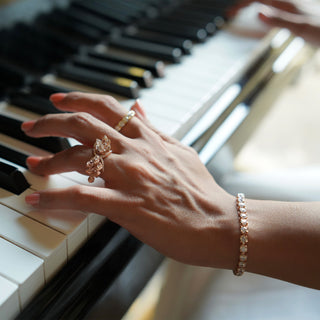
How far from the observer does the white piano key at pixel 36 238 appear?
0.55 meters

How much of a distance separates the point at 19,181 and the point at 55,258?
0.52ft

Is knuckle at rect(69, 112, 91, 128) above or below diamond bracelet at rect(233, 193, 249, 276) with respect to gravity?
above

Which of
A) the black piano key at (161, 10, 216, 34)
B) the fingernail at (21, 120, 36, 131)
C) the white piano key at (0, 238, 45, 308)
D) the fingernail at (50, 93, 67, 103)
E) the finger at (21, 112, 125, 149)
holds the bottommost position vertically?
the white piano key at (0, 238, 45, 308)

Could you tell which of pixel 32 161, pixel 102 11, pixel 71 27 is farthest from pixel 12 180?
pixel 102 11

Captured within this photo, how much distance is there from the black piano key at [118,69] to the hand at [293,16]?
2.23ft

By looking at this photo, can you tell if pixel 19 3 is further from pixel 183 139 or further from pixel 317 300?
pixel 317 300

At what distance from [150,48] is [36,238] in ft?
2.57

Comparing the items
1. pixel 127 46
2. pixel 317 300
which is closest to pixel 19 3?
pixel 127 46

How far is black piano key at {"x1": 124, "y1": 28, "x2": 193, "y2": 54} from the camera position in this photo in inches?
47.3

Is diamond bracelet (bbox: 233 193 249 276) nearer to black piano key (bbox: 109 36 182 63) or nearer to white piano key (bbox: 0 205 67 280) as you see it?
white piano key (bbox: 0 205 67 280)

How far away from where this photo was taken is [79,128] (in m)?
0.64

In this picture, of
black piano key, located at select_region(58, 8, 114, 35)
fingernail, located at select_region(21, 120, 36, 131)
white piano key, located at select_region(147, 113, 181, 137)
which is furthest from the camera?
black piano key, located at select_region(58, 8, 114, 35)

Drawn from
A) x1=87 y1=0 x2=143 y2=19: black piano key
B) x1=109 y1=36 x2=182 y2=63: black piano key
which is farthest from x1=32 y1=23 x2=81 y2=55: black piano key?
x1=87 y1=0 x2=143 y2=19: black piano key

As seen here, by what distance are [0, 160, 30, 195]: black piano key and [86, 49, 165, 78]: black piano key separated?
539 mm
